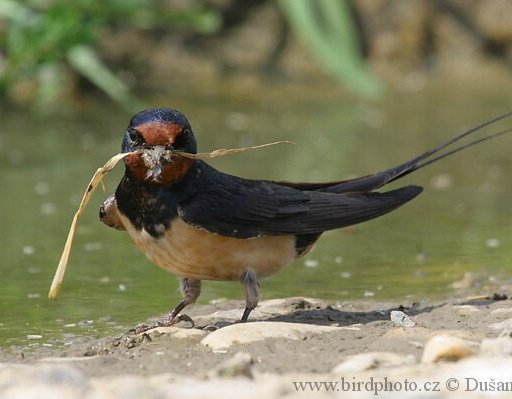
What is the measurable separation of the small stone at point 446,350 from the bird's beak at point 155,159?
1272mm

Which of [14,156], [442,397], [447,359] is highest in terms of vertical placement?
[14,156]

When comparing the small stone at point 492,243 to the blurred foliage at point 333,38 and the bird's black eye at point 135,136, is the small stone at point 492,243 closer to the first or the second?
the bird's black eye at point 135,136

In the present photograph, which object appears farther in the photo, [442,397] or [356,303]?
[356,303]

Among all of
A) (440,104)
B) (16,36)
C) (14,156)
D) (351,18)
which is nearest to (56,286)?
(14,156)

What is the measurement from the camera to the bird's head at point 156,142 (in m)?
4.36

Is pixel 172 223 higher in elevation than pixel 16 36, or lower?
lower

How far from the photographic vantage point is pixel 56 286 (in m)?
4.37

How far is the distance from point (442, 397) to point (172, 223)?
176 cm

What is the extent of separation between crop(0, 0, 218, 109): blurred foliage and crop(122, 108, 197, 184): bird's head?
499cm

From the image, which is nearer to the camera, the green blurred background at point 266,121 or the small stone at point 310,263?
the green blurred background at point 266,121

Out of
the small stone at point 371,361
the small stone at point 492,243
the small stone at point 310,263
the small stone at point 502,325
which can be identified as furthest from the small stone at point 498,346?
the small stone at point 492,243

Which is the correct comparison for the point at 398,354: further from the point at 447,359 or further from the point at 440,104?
the point at 440,104

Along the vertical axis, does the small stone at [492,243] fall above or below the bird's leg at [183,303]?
above

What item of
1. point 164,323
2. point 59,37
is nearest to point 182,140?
A: point 164,323
